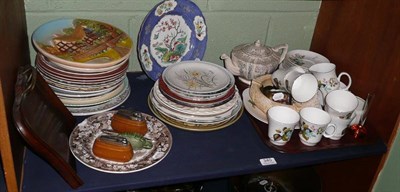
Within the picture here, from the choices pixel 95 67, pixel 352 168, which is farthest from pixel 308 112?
pixel 95 67

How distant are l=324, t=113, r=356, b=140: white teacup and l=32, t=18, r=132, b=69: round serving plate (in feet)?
1.81

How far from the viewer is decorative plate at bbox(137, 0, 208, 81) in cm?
121

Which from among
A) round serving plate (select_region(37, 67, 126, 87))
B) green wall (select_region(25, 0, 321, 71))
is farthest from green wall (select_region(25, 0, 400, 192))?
round serving plate (select_region(37, 67, 126, 87))

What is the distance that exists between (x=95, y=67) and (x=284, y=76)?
495 mm

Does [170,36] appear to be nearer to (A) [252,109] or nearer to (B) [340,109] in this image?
(A) [252,109]

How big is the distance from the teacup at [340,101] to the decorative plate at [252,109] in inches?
6.5

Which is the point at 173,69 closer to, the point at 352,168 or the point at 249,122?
the point at 249,122

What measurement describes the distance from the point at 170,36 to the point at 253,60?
252 mm

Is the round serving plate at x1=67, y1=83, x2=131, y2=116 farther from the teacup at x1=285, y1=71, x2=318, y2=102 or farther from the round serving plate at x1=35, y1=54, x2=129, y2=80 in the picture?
the teacup at x1=285, y1=71, x2=318, y2=102

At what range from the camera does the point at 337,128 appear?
1.11m

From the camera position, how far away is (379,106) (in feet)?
3.78

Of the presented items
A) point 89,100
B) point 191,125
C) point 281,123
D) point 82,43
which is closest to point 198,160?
point 191,125

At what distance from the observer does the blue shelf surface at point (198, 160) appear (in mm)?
916

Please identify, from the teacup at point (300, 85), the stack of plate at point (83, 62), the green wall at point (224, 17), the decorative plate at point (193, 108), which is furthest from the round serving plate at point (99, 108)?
the teacup at point (300, 85)
